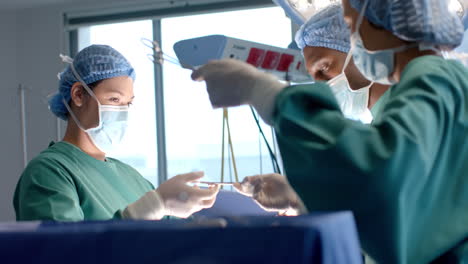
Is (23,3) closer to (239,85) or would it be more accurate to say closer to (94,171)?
(94,171)

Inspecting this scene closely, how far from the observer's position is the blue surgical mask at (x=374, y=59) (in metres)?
1.06

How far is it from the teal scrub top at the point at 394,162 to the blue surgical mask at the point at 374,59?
150mm

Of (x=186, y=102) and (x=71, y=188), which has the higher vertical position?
(x=186, y=102)

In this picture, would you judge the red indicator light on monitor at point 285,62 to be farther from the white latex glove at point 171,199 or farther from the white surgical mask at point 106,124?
the white surgical mask at point 106,124

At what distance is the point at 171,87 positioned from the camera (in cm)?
454

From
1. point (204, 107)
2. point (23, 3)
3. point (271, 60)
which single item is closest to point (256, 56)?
point (271, 60)

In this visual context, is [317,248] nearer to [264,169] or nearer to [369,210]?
[369,210]

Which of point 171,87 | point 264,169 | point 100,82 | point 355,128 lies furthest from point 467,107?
point 171,87

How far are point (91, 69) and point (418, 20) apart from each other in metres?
1.39

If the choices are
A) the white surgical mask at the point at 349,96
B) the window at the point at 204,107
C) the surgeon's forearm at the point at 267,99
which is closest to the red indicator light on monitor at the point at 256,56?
the white surgical mask at the point at 349,96

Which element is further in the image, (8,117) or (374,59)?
(8,117)

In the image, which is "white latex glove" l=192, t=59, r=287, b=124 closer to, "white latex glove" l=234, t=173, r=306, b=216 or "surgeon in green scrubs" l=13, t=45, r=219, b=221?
"white latex glove" l=234, t=173, r=306, b=216

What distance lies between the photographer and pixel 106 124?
81.0 inches

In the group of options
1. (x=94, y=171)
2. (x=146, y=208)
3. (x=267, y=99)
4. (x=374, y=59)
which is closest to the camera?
(x=267, y=99)
